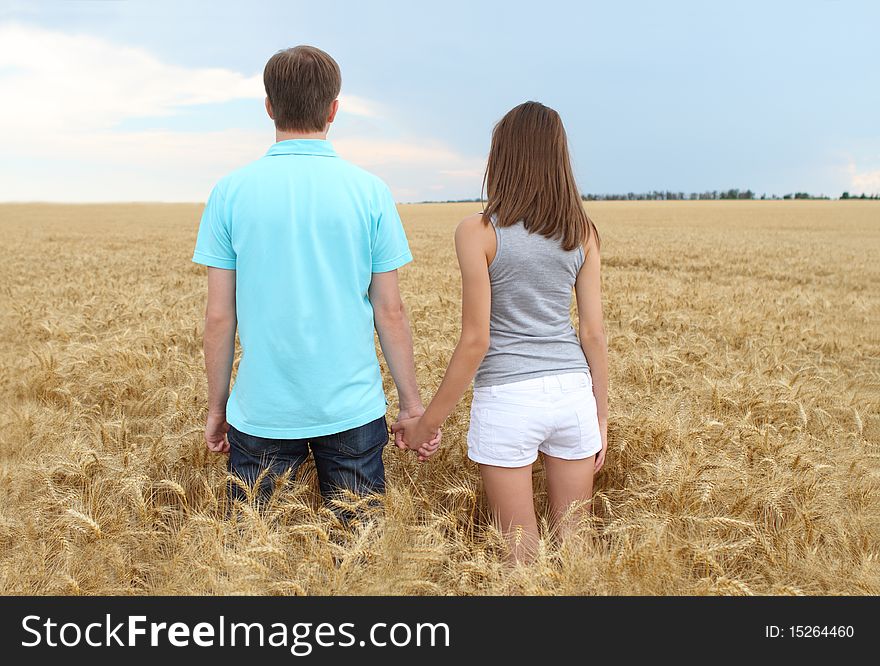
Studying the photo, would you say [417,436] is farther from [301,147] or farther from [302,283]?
[301,147]

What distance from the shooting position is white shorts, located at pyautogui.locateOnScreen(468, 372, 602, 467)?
87.7 inches

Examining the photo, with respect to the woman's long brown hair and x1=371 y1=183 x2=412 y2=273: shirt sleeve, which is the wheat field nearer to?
x1=371 y1=183 x2=412 y2=273: shirt sleeve

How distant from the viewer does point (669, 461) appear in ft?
9.87

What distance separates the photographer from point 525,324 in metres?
2.25

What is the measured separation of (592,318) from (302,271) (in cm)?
103

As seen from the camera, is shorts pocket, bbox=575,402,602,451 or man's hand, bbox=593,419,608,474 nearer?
shorts pocket, bbox=575,402,602,451

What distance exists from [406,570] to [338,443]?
50cm

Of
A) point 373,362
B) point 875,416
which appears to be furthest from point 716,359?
point 373,362

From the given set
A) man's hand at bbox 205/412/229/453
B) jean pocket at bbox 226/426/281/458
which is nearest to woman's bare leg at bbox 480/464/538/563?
jean pocket at bbox 226/426/281/458

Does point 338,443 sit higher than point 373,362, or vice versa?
point 373,362

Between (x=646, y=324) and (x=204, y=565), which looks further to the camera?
(x=646, y=324)

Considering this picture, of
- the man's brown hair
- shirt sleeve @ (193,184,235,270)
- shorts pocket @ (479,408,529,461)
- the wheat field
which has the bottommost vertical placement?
the wheat field

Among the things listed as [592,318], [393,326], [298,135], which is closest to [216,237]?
[298,135]

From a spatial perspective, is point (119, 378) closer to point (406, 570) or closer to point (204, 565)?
point (204, 565)
